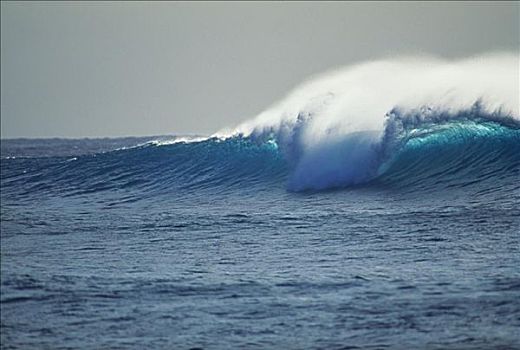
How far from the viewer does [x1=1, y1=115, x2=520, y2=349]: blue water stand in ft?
21.4

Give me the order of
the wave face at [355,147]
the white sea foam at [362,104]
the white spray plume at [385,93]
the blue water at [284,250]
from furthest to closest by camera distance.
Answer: the white spray plume at [385,93] < the white sea foam at [362,104] < the wave face at [355,147] < the blue water at [284,250]

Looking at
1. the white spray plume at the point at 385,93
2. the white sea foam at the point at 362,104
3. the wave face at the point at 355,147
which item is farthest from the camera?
the white spray plume at the point at 385,93

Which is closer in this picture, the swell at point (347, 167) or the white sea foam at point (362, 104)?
the swell at point (347, 167)

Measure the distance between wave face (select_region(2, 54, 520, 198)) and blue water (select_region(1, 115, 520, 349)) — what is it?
6cm

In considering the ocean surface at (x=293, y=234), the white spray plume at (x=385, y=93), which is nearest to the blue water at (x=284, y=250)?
the ocean surface at (x=293, y=234)

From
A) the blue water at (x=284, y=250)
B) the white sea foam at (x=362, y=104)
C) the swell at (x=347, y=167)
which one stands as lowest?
the blue water at (x=284, y=250)

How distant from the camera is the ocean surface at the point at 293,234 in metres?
6.57

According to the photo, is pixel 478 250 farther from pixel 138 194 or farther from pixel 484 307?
pixel 138 194

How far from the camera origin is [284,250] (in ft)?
30.4

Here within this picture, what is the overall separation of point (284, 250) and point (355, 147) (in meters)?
6.18

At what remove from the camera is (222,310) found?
6992 mm

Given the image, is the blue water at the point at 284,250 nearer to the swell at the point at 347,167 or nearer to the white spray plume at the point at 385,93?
the swell at the point at 347,167

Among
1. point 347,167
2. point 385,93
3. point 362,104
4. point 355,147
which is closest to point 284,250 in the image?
point 347,167

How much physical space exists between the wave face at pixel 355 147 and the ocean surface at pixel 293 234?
0.05 m
